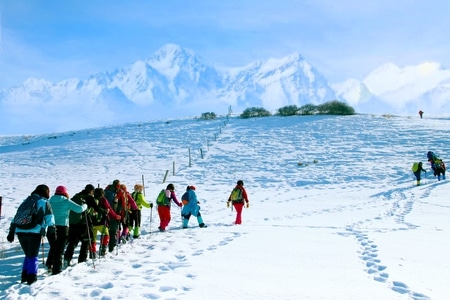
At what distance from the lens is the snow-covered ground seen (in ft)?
22.1

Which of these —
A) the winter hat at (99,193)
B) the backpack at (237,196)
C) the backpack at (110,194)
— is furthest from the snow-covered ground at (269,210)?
the winter hat at (99,193)

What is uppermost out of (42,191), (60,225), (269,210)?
(42,191)

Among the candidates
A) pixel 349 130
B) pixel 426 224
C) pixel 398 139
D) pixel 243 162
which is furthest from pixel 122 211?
pixel 349 130

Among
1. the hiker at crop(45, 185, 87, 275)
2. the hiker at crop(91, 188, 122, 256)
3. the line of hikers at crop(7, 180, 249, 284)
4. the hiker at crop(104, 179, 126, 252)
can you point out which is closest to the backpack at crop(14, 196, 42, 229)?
the line of hikers at crop(7, 180, 249, 284)

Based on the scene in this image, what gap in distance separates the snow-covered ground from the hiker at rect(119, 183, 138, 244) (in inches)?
20.3

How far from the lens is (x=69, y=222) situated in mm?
8484

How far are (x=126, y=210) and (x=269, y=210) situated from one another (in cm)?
915

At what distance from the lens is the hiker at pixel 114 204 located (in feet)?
31.8

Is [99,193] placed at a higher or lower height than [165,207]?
higher

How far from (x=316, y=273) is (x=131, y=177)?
24.6m

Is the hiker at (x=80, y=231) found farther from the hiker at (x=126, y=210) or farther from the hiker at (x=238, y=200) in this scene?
the hiker at (x=238, y=200)

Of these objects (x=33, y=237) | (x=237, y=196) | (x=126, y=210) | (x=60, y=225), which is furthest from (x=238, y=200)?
(x=33, y=237)

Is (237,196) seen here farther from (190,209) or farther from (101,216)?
(101,216)

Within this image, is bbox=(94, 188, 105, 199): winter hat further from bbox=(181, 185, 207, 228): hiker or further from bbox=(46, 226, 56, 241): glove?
bbox=(181, 185, 207, 228): hiker
